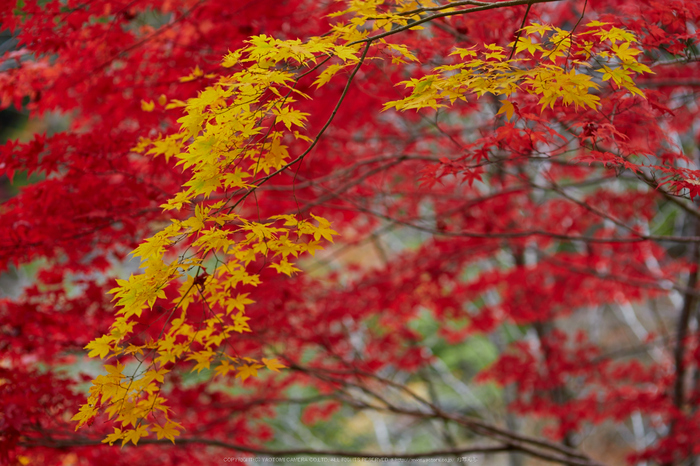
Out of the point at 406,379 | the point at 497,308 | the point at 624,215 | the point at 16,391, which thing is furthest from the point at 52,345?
the point at 406,379

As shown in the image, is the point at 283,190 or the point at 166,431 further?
the point at 283,190

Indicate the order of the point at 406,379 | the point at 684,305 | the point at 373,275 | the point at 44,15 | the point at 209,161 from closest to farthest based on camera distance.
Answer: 1. the point at 209,161
2. the point at 44,15
3. the point at 684,305
4. the point at 373,275
5. the point at 406,379

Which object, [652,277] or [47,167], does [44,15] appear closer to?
[47,167]

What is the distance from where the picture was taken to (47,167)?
3.01m

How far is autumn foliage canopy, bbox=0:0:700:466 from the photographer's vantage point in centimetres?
207

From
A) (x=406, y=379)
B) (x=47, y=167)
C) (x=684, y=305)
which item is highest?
(x=47, y=167)

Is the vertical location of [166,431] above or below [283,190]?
below

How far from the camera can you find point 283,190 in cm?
311

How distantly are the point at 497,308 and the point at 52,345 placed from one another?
5556 mm

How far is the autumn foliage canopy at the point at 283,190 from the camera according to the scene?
2070mm

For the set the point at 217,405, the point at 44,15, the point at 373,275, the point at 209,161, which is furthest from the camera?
the point at 373,275

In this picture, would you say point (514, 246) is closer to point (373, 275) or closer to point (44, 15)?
point (373, 275)

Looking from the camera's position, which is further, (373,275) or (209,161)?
(373,275)

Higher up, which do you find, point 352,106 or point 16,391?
point 352,106
